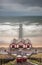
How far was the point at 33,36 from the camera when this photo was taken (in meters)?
2.49

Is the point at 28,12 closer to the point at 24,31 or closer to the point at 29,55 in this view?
the point at 24,31

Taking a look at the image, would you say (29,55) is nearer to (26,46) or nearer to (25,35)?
(26,46)

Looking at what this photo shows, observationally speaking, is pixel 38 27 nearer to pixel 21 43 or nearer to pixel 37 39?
pixel 37 39

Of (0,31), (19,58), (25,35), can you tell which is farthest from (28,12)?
(19,58)

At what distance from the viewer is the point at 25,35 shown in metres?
2.49

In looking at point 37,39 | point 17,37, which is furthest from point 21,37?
point 37,39

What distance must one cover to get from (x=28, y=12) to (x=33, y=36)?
0.36m

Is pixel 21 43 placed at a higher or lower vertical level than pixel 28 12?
lower

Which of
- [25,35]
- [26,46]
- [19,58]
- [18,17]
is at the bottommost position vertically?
[19,58]

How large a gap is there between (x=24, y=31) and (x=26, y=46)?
22cm

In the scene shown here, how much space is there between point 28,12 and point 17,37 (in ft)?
1.32

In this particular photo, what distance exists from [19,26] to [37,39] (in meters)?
0.33

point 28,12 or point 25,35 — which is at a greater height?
point 28,12

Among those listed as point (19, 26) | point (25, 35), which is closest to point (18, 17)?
point (19, 26)
